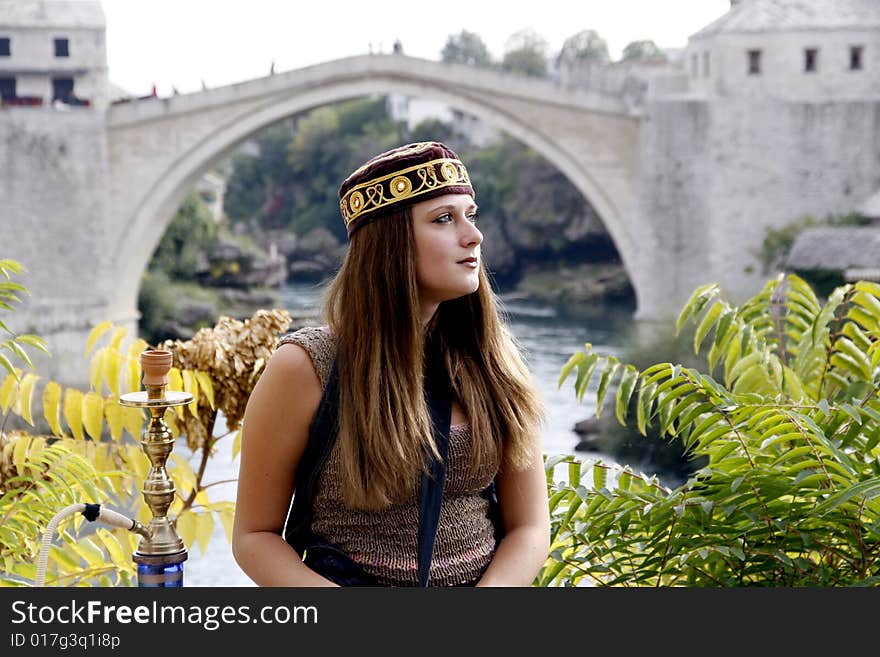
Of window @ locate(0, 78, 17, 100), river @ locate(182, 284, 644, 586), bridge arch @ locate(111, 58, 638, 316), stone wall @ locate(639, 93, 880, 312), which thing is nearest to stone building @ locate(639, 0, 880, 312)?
stone wall @ locate(639, 93, 880, 312)

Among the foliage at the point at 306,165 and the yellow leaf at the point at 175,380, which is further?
the foliage at the point at 306,165

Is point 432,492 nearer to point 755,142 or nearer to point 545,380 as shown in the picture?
point 545,380

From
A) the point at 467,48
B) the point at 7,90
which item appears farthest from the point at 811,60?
the point at 467,48

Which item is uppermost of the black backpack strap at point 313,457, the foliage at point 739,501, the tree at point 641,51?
the tree at point 641,51

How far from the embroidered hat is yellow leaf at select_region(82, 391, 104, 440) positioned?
2.73 feet

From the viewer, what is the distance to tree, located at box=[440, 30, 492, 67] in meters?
25.9

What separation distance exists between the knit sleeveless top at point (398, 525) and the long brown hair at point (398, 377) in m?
0.01

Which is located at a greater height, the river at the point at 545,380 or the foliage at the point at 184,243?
the foliage at the point at 184,243

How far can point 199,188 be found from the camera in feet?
69.4

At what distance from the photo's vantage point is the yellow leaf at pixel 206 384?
1.83m

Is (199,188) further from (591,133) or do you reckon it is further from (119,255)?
(591,133)

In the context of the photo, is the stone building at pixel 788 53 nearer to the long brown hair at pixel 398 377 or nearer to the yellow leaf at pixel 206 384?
the yellow leaf at pixel 206 384

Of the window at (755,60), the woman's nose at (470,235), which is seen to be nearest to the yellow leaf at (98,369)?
the woman's nose at (470,235)

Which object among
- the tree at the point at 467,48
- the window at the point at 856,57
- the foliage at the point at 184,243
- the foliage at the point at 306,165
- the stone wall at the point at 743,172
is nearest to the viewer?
the stone wall at the point at 743,172
